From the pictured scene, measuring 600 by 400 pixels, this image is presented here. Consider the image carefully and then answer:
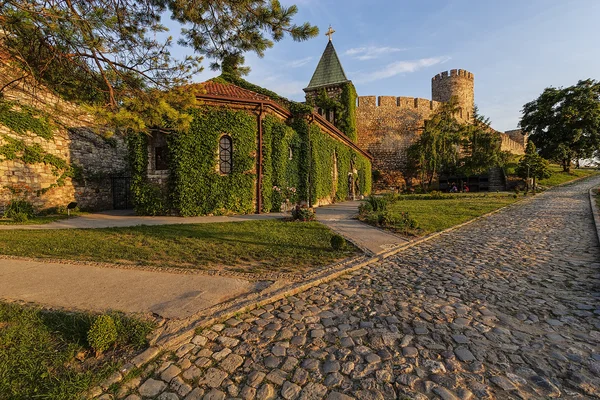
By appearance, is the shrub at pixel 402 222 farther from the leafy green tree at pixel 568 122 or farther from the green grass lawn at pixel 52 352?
the leafy green tree at pixel 568 122

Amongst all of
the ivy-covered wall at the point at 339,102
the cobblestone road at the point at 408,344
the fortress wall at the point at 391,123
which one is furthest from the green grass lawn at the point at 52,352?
the fortress wall at the point at 391,123

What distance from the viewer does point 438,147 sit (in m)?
35.2

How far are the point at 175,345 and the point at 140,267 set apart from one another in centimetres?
300

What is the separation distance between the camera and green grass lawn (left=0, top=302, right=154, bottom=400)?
83.0 inches

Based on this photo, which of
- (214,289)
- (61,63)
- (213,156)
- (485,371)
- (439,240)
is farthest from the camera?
(213,156)

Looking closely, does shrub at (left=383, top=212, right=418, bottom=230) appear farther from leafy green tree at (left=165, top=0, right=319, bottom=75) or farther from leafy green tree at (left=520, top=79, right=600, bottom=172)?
leafy green tree at (left=520, top=79, right=600, bottom=172)

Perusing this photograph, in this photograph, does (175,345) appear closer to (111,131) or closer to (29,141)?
(111,131)

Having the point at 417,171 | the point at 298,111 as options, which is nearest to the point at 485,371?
the point at 298,111

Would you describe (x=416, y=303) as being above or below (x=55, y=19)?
below

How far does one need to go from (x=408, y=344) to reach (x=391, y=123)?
37.3 m

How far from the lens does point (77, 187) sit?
1520 centimetres

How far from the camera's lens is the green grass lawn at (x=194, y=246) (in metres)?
5.70

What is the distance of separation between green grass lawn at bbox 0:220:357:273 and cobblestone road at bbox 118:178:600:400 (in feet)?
5.33

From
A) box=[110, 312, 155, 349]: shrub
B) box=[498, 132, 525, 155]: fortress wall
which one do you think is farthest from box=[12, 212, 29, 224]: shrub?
box=[498, 132, 525, 155]: fortress wall
